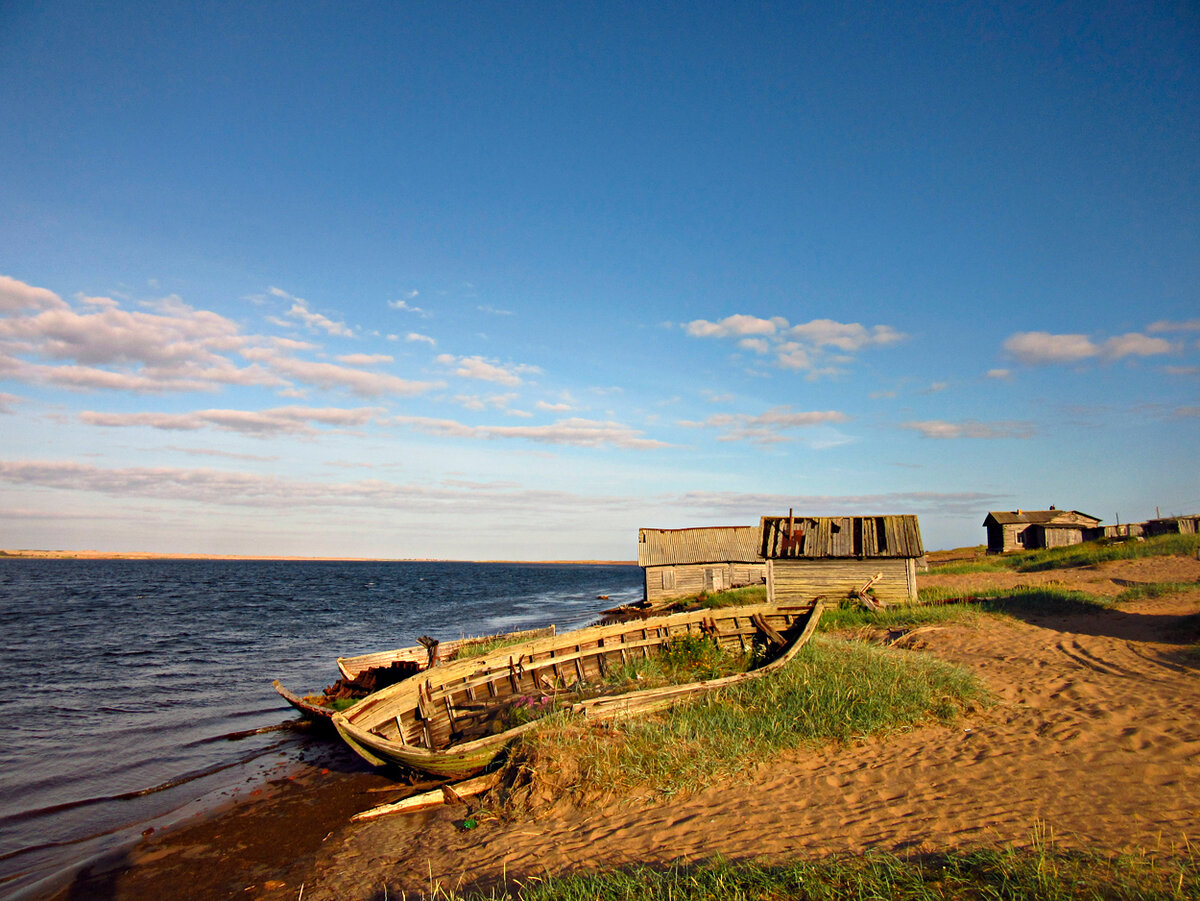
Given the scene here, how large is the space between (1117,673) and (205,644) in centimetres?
3268

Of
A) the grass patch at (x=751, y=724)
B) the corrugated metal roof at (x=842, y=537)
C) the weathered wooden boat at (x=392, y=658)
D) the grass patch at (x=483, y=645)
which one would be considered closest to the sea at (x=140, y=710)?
the weathered wooden boat at (x=392, y=658)

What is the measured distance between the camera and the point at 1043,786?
6.77m

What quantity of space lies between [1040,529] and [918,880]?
53.4 m

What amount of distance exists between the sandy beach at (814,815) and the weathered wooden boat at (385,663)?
284 centimetres

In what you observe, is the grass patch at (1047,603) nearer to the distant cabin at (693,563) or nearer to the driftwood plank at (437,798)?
the distant cabin at (693,563)

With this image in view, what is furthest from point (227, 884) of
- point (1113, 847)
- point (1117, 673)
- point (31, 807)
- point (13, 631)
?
point (13, 631)

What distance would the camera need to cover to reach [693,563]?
116 ft

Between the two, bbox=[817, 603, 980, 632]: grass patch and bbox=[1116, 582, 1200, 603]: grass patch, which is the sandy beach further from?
bbox=[1116, 582, 1200, 603]: grass patch

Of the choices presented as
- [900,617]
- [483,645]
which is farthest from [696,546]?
[483,645]

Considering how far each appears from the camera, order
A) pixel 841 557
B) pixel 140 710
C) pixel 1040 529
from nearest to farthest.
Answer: pixel 140 710
pixel 841 557
pixel 1040 529

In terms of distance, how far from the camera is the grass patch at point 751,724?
7910 millimetres

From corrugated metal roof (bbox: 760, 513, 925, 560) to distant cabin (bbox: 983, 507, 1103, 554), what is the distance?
32.8 metres

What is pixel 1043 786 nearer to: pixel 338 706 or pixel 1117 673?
pixel 1117 673

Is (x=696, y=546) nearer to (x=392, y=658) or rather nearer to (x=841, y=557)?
(x=841, y=557)
